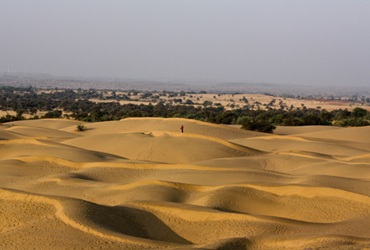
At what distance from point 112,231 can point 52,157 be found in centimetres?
1104

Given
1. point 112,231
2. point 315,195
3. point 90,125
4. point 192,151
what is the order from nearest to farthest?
point 112,231 < point 315,195 < point 192,151 < point 90,125

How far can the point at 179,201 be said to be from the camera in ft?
46.9

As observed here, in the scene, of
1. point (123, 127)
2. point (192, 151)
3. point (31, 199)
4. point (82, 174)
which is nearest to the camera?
point (31, 199)

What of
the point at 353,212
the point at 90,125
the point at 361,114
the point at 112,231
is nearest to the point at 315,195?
the point at 353,212

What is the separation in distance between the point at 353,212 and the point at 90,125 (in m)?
30.9

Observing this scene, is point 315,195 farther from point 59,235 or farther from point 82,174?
point 82,174

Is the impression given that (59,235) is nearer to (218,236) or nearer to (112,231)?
(112,231)

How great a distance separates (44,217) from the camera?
38.0 ft

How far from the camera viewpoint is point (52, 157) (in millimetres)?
20891

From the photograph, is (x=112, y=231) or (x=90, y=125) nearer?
(x=112, y=231)

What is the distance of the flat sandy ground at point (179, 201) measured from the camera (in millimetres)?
10172

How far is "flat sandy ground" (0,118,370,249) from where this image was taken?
33.4 feet

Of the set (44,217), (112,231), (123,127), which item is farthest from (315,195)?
(123,127)

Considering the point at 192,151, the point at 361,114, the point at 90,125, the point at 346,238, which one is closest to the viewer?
the point at 346,238
